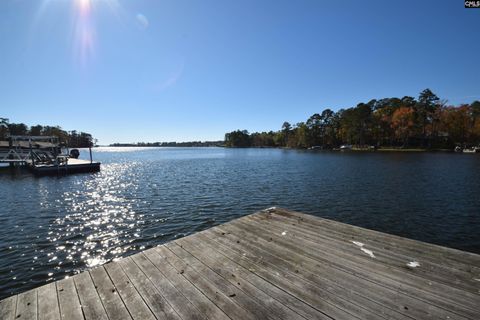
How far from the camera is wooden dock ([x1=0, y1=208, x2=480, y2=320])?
297cm

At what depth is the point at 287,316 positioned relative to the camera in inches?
113

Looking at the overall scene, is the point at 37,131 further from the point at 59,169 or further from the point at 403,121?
the point at 403,121

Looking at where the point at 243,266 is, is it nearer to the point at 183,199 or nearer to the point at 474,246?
the point at 474,246

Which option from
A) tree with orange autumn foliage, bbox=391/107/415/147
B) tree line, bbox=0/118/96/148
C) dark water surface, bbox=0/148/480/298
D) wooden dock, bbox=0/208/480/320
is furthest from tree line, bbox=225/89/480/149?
tree line, bbox=0/118/96/148

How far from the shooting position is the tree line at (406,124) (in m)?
65.1

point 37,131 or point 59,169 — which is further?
point 37,131

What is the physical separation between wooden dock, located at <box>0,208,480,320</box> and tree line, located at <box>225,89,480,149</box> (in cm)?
7893

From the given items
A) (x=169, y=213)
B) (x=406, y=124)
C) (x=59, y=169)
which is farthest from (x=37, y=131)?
(x=406, y=124)

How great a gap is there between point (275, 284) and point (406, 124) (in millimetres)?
81837

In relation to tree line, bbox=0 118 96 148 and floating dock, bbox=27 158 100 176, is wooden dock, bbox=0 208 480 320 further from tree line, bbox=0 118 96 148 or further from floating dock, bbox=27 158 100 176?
tree line, bbox=0 118 96 148

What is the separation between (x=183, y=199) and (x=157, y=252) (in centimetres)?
1081

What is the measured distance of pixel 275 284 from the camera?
11.7 ft

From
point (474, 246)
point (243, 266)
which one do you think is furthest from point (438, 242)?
point (243, 266)

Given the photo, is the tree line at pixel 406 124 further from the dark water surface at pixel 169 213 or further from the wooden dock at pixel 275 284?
the wooden dock at pixel 275 284
